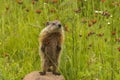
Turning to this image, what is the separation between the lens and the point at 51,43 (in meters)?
4.34

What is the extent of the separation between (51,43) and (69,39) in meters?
1.46

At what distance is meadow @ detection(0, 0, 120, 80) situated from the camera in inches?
205

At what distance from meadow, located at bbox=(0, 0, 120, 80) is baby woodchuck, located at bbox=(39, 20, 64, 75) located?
627 mm

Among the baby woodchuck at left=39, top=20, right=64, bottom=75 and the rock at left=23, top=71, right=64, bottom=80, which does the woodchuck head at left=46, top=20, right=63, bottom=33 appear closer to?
the baby woodchuck at left=39, top=20, right=64, bottom=75

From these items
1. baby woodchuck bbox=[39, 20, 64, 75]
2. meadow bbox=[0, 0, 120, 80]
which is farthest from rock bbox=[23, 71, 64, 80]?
meadow bbox=[0, 0, 120, 80]

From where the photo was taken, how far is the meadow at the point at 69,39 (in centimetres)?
520

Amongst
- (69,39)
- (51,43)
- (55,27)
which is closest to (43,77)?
(51,43)

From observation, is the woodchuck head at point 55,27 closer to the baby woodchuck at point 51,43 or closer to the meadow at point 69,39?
the baby woodchuck at point 51,43

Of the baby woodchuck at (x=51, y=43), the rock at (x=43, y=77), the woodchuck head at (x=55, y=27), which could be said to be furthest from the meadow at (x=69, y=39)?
the woodchuck head at (x=55, y=27)

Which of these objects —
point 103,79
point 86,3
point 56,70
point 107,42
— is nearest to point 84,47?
point 107,42

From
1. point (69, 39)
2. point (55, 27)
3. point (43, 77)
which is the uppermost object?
point (55, 27)

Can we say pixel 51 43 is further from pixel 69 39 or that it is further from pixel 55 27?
pixel 69 39

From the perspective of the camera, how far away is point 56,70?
452cm

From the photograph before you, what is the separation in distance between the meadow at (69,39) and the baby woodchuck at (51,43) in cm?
63
